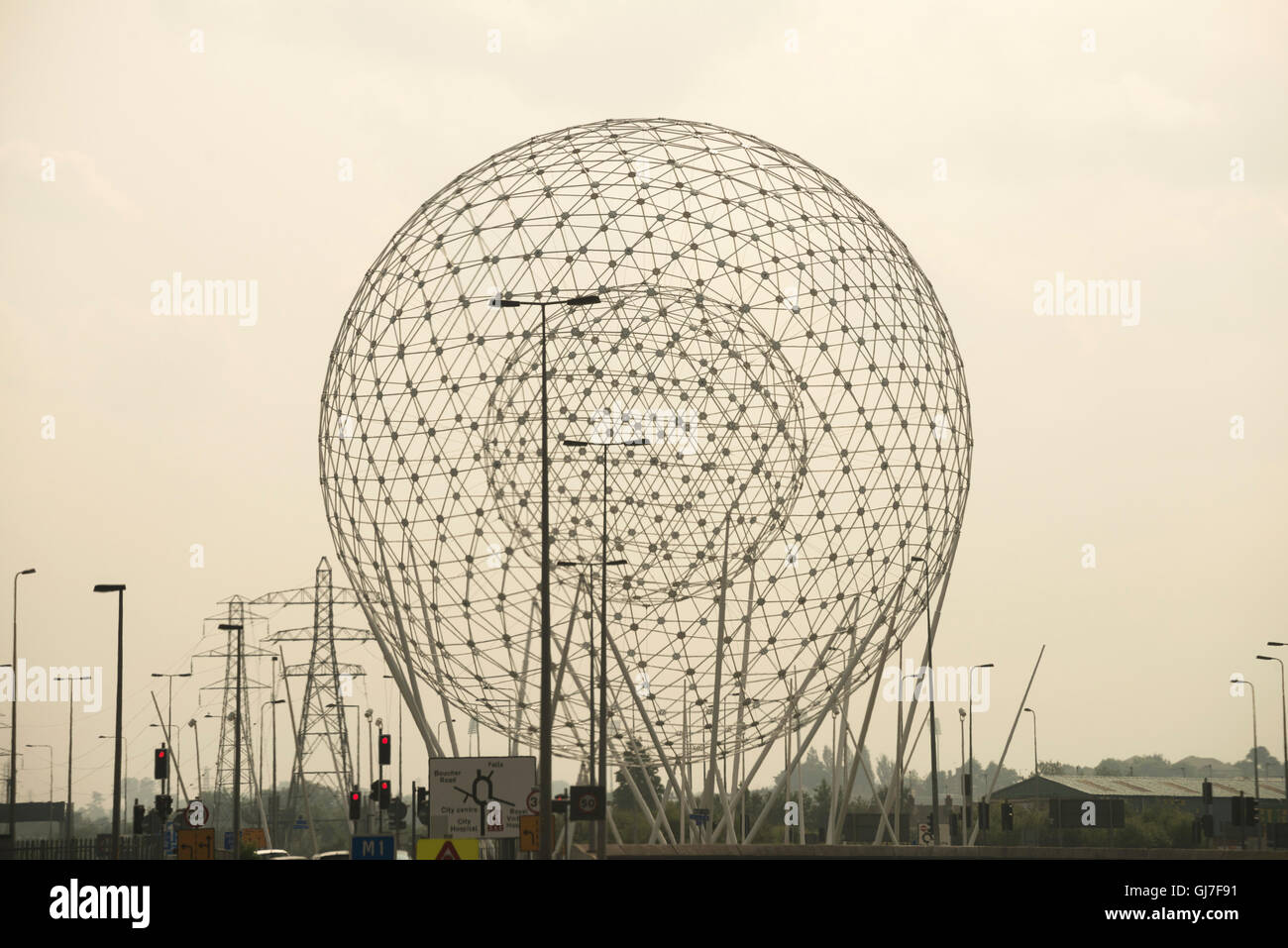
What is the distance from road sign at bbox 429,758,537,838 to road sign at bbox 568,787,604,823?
1.72m

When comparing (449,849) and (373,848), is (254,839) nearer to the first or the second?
(373,848)

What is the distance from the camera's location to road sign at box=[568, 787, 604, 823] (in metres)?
32.2

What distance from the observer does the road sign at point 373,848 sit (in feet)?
106

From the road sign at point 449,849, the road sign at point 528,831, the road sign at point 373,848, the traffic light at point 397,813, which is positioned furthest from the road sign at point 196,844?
the traffic light at point 397,813

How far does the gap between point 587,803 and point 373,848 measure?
4.24 m

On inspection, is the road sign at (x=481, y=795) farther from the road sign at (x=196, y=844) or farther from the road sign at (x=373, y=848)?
the road sign at (x=196, y=844)

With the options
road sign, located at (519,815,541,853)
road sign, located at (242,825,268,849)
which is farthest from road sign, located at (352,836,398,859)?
road sign, located at (242,825,268,849)

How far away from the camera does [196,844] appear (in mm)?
35156

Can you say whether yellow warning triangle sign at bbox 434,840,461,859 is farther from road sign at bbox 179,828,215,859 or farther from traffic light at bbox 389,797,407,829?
traffic light at bbox 389,797,407,829
